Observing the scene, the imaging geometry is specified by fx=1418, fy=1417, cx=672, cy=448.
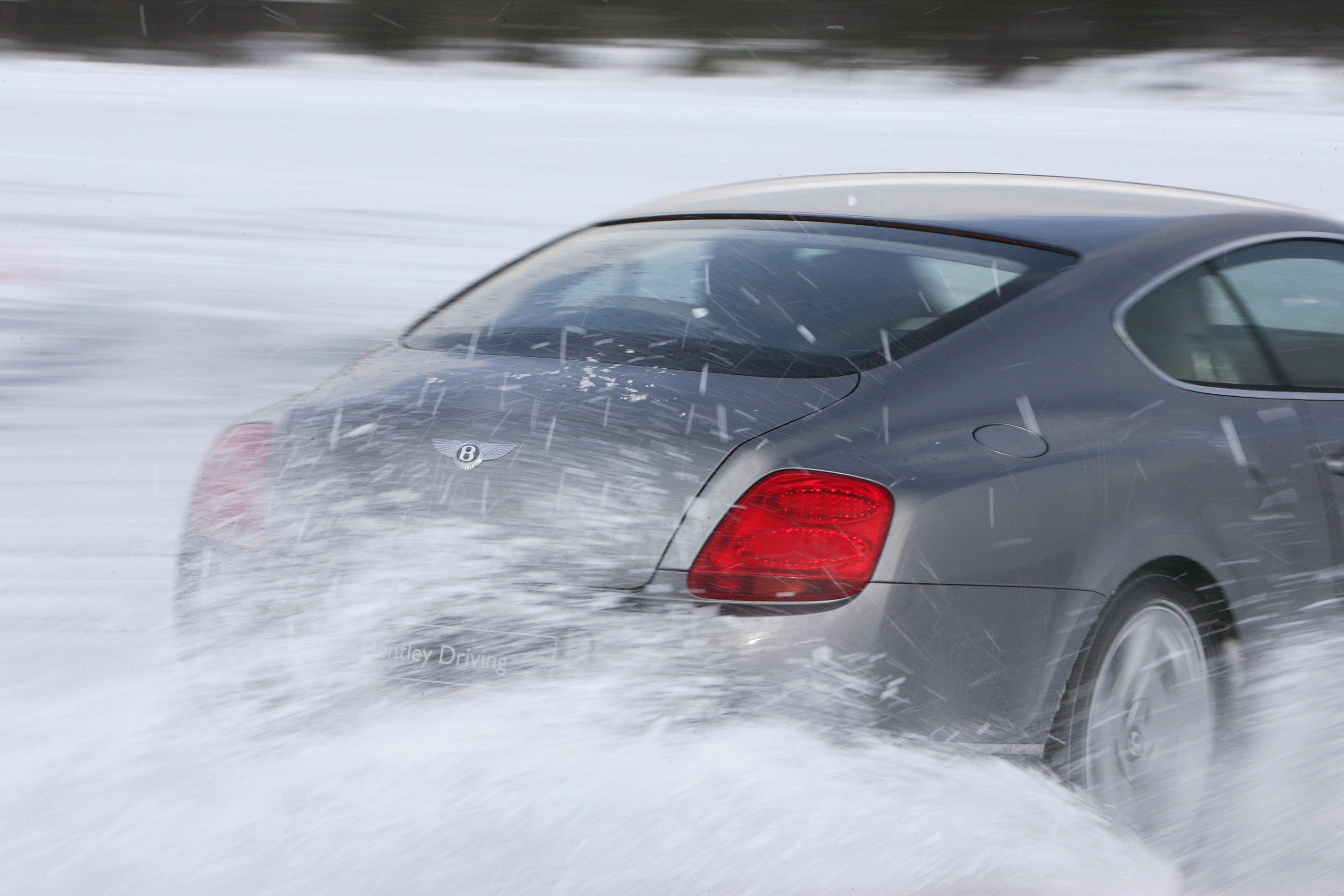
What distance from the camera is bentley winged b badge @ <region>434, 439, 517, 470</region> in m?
2.41

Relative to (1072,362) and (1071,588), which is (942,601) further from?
(1072,362)

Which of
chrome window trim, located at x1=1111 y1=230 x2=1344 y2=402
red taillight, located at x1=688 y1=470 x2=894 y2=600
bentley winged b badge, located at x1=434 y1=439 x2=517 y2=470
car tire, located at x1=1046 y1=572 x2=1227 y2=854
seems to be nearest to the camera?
red taillight, located at x1=688 y1=470 x2=894 y2=600

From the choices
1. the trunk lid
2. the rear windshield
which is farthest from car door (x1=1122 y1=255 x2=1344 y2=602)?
the trunk lid

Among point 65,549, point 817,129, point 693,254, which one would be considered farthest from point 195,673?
point 817,129

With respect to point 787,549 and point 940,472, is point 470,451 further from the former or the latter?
point 940,472

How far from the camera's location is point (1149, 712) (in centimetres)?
282

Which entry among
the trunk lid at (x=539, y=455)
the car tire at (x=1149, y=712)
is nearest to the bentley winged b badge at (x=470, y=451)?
the trunk lid at (x=539, y=455)

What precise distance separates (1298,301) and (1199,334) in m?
0.59

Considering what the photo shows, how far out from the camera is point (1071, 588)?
2500 mm

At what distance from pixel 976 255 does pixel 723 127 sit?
1255cm

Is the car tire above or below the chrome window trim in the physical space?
Answer: below

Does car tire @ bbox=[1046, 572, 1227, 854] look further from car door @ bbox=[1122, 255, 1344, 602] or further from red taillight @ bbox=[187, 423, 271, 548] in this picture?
red taillight @ bbox=[187, 423, 271, 548]

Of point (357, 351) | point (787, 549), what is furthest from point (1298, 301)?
point (357, 351)

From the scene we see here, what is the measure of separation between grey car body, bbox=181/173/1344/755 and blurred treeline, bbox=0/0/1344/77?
39.0ft
